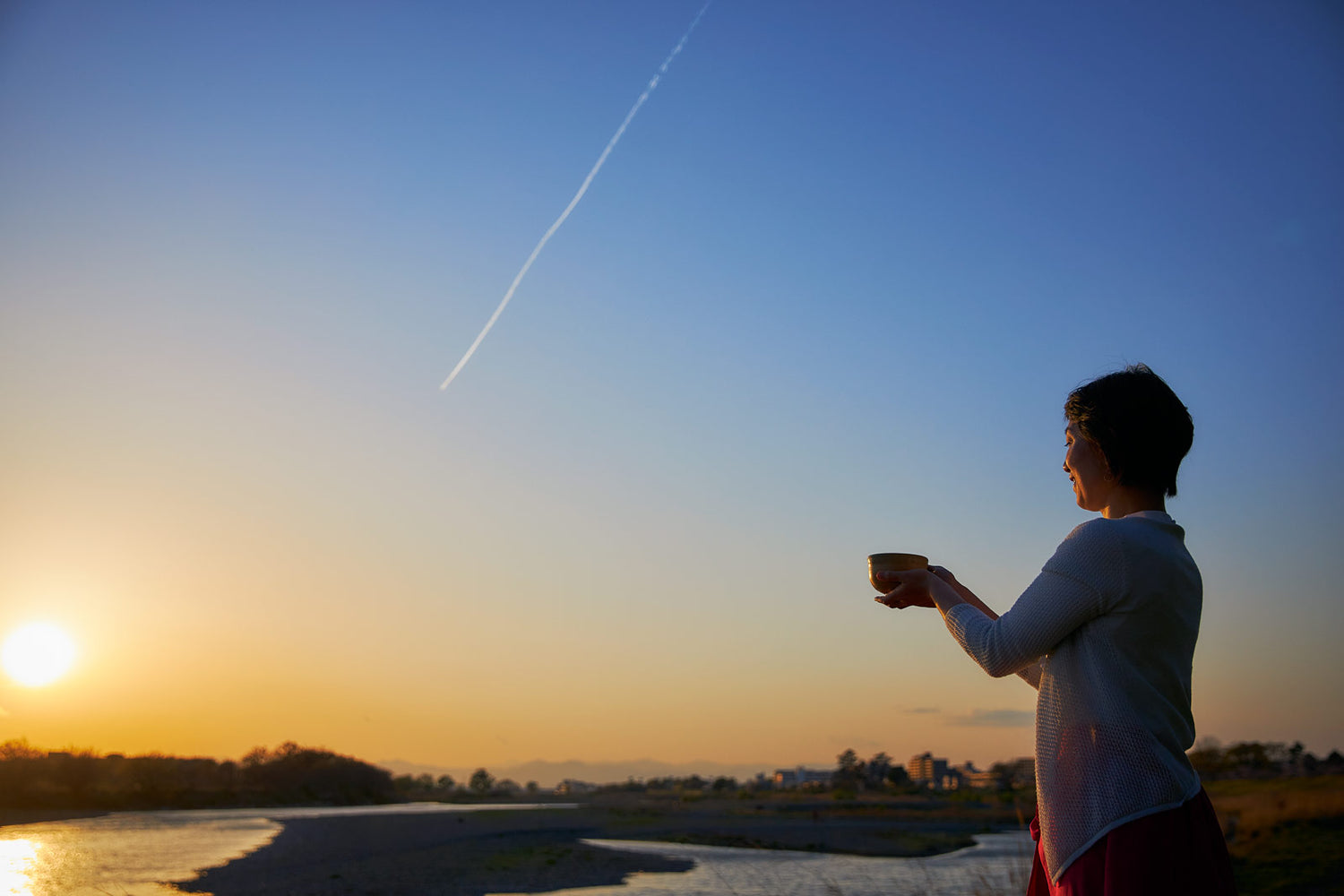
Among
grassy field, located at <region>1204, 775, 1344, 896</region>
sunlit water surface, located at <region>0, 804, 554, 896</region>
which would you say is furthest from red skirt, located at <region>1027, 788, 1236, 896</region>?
sunlit water surface, located at <region>0, 804, 554, 896</region>

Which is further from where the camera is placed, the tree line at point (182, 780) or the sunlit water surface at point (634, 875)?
the tree line at point (182, 780)

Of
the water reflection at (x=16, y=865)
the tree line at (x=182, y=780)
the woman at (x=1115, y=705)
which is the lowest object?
the tree line at (x=182, y=780)

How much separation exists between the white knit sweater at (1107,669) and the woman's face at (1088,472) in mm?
196

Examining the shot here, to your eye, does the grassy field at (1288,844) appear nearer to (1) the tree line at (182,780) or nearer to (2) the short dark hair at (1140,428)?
(2) the short dark hair at (1140,428)

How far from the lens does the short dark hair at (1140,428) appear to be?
2131mm

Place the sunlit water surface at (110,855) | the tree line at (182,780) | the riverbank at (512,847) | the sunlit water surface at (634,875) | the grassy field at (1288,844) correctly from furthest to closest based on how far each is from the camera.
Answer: the tree line at (182,780)
the riverbank at (512,847)
the grassy field at (1288,844)
the sunlit water surface at (634,875)
the sunlit water surface at (110,855)

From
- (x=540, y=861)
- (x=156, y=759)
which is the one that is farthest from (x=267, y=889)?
(x=156, y=759)

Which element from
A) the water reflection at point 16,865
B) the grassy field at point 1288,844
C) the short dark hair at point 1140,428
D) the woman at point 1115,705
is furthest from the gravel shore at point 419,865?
the short dark hair at point 1140,428

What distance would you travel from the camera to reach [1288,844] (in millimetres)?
22547

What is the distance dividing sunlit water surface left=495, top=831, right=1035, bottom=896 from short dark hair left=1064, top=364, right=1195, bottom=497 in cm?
Answer: 1041

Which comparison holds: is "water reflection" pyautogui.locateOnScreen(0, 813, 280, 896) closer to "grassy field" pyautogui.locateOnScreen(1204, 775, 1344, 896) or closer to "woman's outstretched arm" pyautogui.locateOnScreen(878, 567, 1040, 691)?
"woman's outstretched arm" pyautogui.locateOnScreen(878, 567, 1040, 691)

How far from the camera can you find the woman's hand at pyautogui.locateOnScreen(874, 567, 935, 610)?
231 centimetres

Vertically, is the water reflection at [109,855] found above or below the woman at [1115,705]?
below

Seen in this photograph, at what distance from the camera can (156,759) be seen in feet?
216
